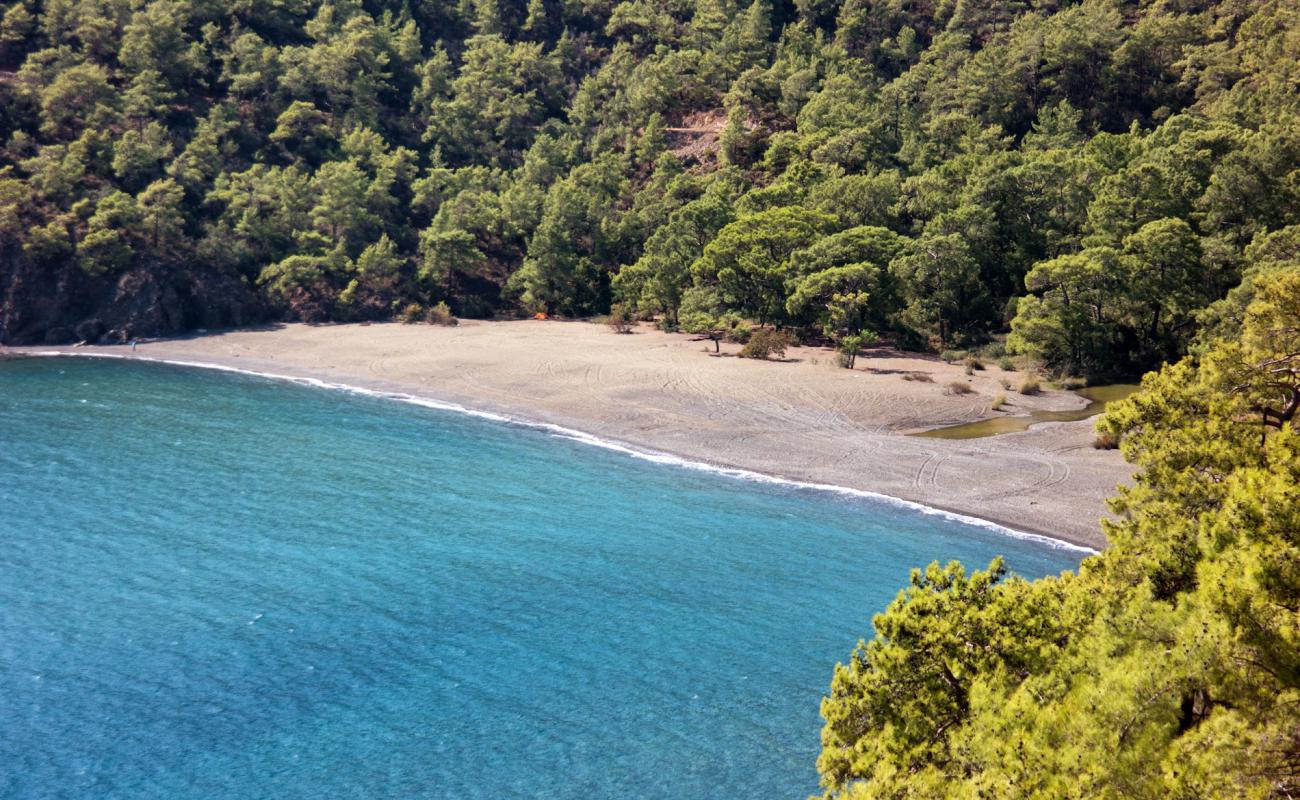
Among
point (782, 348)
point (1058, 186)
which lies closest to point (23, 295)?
point (782, 348)

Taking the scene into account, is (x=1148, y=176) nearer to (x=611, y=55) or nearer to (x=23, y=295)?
(x=611, y=55)

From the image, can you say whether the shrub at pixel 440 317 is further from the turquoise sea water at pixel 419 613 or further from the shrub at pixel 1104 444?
the shrub at pixel 1104 444

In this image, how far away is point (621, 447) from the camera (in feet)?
173

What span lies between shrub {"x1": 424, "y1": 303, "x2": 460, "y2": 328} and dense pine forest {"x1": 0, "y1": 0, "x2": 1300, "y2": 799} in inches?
100.0

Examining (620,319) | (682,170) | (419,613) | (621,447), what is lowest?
(419,613)

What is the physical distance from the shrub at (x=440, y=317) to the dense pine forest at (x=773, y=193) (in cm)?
254

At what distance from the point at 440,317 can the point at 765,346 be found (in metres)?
33.7

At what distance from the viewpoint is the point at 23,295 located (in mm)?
81125

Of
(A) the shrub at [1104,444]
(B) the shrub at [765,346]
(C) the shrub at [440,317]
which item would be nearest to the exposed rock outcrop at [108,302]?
(C) the shrub at [440,317]

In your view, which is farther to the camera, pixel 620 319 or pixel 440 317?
pixel 440 317

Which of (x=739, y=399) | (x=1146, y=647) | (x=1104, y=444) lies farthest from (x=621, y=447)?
(x=1146, y=647)

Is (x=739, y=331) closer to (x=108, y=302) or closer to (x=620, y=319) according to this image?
(x=620, y=319)

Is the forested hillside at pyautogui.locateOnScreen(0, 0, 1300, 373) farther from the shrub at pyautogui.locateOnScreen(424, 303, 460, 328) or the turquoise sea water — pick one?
the turquoise sea water

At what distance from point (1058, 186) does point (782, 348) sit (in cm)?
2597
